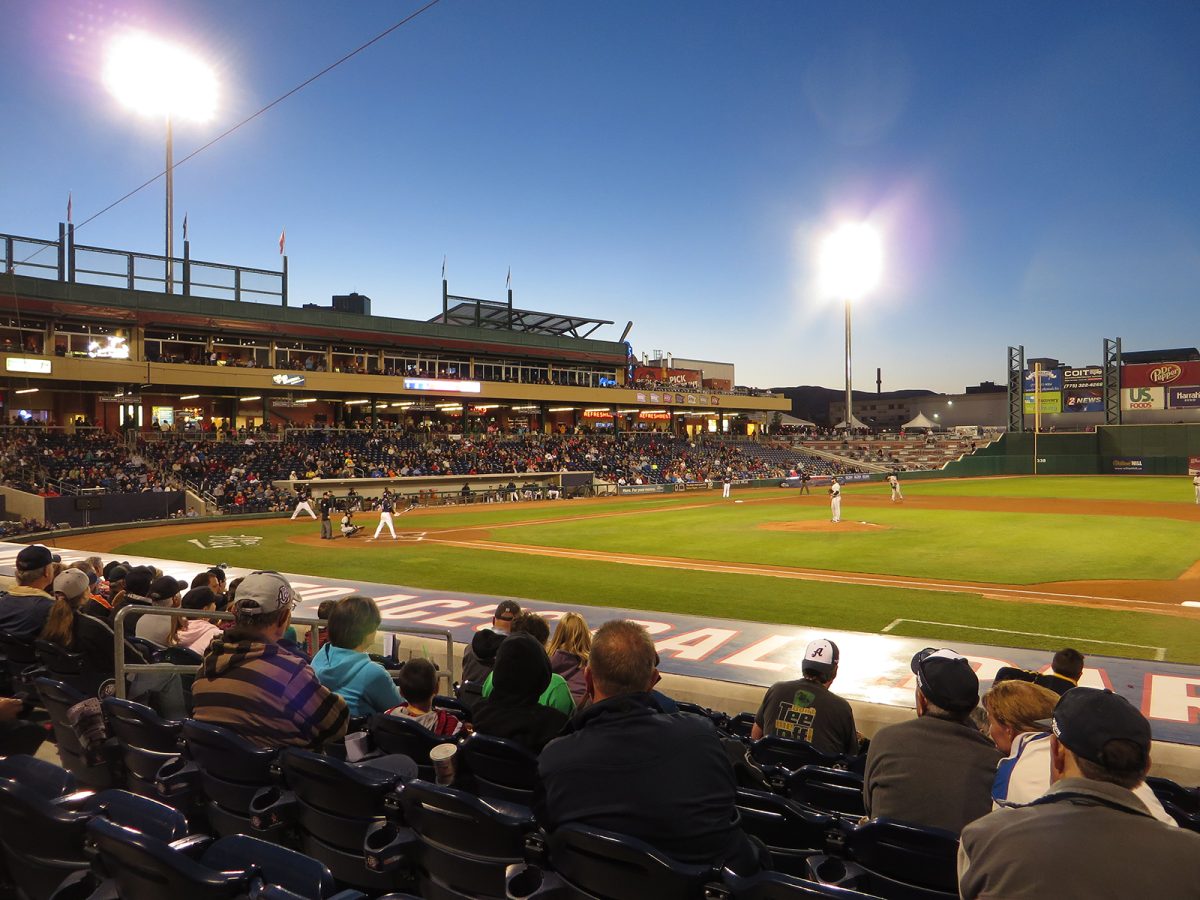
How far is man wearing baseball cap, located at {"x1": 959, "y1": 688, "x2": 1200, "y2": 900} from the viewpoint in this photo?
215 cm

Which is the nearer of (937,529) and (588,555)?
(588,555)

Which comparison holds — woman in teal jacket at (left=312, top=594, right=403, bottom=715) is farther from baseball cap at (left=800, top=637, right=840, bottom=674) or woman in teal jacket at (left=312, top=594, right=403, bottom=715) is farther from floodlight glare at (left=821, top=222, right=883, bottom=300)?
floodlight glare at (left=821, top=222, right=883, bottom=300)

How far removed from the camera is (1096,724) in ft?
7.95

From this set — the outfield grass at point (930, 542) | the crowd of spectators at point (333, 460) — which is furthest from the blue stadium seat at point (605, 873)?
the crowd of spectators at point (333, 460)

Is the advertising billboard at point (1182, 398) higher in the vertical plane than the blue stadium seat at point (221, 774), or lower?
higher

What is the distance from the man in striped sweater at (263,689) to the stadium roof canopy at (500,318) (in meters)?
64.4

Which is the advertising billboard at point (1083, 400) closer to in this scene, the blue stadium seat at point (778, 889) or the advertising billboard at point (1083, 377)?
the advertising billboard at point (1083, 377)

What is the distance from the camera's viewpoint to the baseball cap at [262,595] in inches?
171

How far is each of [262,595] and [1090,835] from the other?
4063 mm

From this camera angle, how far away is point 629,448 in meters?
71.4

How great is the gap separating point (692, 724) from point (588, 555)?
806 inches

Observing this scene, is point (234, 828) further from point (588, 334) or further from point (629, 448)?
point (588, 334)

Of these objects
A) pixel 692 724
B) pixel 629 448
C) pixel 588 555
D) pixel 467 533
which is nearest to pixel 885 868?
pixel 692 724

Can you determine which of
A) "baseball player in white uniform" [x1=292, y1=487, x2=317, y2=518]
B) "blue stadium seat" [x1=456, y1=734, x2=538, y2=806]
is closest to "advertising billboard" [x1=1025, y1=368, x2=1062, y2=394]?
"baseball player in white uniform" [x1=292, y1=487, x2=317, y2=518]
